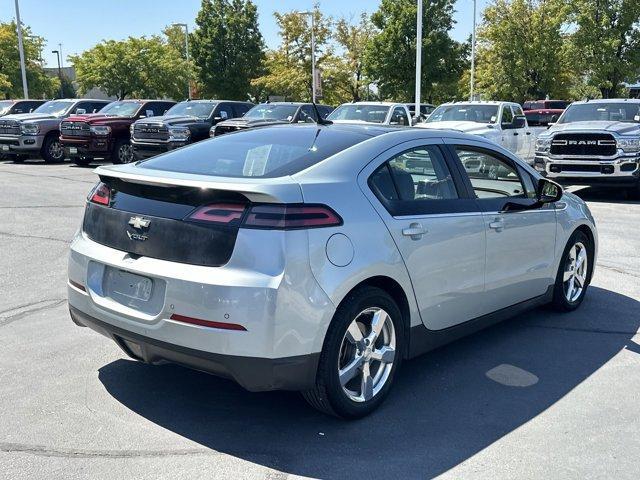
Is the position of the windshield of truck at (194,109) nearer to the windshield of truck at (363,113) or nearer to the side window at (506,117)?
the windshield of truck at (363,113)

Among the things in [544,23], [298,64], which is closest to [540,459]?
[544,23]

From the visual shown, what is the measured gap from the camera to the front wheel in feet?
67.3

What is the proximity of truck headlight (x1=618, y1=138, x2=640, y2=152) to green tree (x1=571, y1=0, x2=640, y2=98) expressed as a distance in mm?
24152

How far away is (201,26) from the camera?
5494 cm

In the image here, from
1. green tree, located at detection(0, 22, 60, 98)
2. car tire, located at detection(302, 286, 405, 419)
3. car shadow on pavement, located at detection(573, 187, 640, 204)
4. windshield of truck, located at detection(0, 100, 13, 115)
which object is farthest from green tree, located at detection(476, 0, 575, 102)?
car tire, located at detection(302, 286, 405, 419)

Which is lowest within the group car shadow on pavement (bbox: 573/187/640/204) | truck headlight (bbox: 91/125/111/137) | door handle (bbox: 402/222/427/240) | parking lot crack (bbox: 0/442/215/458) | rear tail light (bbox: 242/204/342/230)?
car shadow on pavement (bbox: 573/187/640/204)

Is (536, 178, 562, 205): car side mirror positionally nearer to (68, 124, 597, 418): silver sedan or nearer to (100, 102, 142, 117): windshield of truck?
(68, 124, 597, 418): silver sedan

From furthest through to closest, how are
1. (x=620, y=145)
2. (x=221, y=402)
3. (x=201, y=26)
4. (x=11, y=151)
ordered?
(x=201, y=26), (x=11, y=151), (x=620, y=145), (x=221, y=402)

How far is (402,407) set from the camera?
3.99 m

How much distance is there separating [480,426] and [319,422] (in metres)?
0.92

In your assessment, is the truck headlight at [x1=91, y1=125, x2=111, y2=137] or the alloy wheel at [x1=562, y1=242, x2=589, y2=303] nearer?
the alloy wheel at [x1=562, y1=242, x2=589, y2=303]

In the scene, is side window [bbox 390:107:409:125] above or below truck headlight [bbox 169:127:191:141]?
above

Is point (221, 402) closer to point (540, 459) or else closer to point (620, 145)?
point (540, 459)

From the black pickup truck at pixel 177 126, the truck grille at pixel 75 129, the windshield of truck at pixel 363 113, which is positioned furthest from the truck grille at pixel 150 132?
the windshield of truck at pixel 363 113
